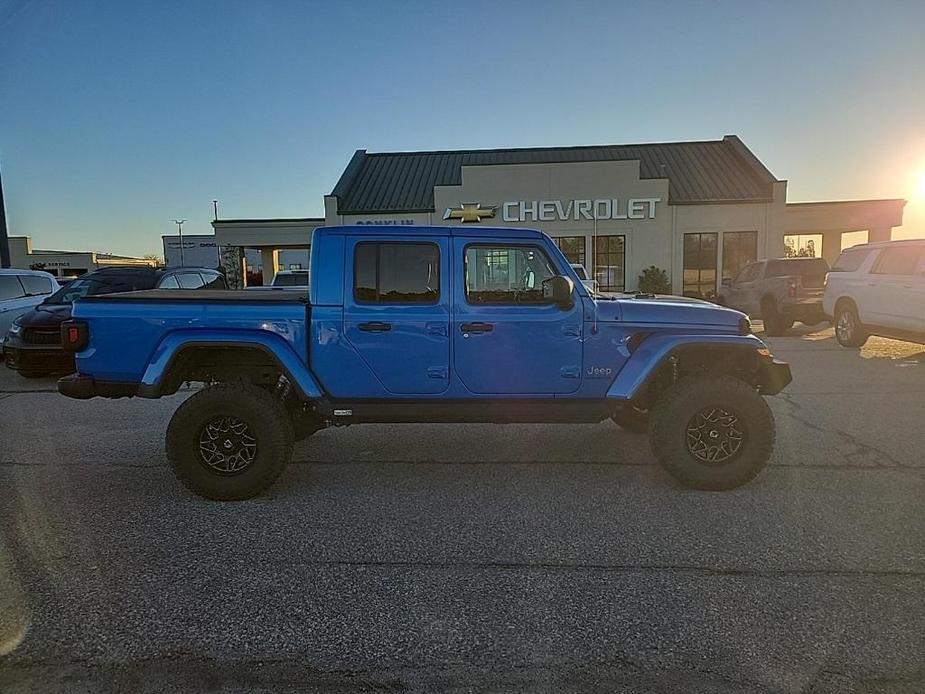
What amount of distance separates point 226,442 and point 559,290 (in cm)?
270

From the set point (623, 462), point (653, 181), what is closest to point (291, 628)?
point (623, 462)

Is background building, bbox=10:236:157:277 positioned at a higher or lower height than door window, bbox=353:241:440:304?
higher

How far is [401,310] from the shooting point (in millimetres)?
4605

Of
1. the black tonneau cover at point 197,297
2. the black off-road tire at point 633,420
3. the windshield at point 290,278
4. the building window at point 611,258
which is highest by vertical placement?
the building window at point 611,258

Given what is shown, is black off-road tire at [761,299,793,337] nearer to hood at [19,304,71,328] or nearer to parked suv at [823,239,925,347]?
parked suv at [823,239,925,347]

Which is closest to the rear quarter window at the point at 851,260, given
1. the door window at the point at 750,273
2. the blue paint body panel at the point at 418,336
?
the door window at the point at 750,273

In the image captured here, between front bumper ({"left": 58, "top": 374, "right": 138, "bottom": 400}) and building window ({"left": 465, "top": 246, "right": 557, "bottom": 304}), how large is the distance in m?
2.67

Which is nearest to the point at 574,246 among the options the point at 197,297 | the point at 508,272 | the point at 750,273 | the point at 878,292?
the point at 750,273

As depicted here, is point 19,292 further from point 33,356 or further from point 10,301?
point 33,356

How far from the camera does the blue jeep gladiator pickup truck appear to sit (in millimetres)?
4488

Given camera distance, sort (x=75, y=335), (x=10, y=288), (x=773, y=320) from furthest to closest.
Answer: (x=773, y=320) → (x=10, y=288) → (x=75, y=335)

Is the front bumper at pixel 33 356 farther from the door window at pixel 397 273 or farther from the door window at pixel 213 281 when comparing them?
the door window at pixel 397 273

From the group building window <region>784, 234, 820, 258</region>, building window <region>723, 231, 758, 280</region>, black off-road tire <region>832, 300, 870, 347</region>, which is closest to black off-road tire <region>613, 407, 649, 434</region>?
black off-road tire <region>832, 300, 870, 347</region>

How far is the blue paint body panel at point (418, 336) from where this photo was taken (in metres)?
4.48
